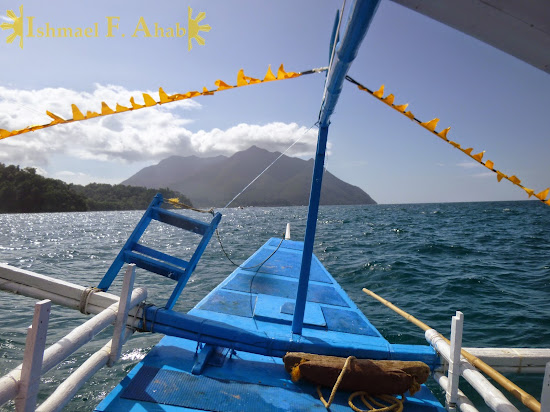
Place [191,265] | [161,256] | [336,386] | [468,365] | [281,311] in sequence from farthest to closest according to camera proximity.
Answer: [281,311] < [161,256] < [191,265] < [336,386] < [468,365]

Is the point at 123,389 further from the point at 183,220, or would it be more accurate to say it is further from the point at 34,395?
the point at 183,220

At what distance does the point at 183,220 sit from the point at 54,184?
11894 cm

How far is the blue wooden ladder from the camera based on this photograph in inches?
173

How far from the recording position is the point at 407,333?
6852 millimetres

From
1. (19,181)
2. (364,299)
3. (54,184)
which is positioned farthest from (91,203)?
(364,299)

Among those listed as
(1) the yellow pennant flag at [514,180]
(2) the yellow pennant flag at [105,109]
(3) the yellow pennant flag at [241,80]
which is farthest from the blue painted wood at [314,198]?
(2) the yellow pennant flag at [105,109]

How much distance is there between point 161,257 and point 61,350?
6.95 feet

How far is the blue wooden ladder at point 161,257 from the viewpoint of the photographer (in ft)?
14.4

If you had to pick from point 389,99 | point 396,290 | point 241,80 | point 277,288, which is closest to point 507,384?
point 389,99

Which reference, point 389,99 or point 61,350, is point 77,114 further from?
point 389,99

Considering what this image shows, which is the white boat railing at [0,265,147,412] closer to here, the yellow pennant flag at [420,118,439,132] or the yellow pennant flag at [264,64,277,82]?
the yellow pennant flag at [264,64,277,82]

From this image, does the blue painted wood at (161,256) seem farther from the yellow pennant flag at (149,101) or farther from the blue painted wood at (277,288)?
the blue painted wood at (277,288)

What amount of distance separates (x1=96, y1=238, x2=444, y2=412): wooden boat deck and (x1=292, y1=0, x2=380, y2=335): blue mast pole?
0.76 m

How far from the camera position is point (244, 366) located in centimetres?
414
